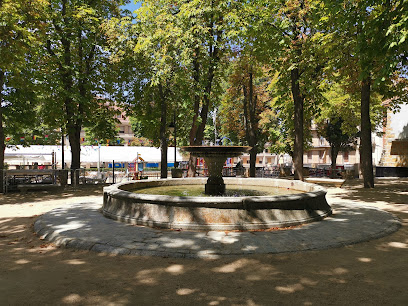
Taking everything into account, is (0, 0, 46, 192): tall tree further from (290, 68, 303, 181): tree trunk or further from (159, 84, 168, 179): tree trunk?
(290, 68, 303, 181): tree trunk

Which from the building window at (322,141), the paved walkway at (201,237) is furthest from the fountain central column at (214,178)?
the building window at (322,141)

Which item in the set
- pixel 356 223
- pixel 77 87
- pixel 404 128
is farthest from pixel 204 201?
pixel 404 128

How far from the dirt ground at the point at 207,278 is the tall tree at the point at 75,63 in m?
12.9

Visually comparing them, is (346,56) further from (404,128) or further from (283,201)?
(404,128)

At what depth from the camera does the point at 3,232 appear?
695cm

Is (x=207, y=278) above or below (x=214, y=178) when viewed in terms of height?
below

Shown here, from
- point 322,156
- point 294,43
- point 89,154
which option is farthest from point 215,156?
point 322,156

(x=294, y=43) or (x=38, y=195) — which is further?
(x=294, y=43)

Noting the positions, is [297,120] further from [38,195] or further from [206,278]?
[206,278]

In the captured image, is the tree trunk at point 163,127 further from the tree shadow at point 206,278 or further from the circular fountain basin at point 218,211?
the tree shadow at point 206,278

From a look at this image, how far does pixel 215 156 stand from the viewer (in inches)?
360

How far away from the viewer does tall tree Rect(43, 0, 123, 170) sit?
1638 cm

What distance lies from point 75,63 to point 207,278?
17.3m

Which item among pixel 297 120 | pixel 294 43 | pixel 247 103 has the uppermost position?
pixel 294 43
